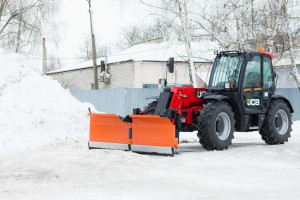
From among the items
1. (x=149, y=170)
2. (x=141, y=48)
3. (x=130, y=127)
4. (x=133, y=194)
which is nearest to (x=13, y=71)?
(x=130, y=127)

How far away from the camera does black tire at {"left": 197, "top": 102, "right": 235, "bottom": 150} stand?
1177 centimetres

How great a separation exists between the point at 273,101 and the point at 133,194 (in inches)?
307

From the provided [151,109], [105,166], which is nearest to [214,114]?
[151,109]

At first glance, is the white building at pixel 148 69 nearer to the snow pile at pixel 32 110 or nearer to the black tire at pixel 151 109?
the snow pile at pixel 32 110

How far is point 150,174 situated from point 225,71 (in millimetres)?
5223

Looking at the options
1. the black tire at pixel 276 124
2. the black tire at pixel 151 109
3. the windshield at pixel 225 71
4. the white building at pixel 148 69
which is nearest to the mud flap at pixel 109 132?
the black tire at pixel 151 109

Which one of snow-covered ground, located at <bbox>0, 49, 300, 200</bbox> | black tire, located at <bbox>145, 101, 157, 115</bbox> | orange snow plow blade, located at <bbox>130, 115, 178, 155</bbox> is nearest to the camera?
snow-covered ground, located at <bbox>0, 49, 300, 200</bbox>

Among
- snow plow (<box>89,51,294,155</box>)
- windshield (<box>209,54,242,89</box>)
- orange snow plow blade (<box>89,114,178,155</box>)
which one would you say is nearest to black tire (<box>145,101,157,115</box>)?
snow plow (<box>89,51,294,155</box>)

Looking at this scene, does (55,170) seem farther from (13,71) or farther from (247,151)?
(13,71)

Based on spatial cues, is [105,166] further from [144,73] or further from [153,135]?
[144,73]

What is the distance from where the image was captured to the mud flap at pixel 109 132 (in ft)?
40.0

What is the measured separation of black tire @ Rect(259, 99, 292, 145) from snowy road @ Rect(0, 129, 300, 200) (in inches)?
33.3

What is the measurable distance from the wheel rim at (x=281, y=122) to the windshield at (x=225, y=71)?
1946mm

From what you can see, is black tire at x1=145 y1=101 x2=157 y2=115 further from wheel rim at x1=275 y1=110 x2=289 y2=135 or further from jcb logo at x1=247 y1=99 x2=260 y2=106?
wheel rim at x1=275 y1=110 x2=289 y2=135
